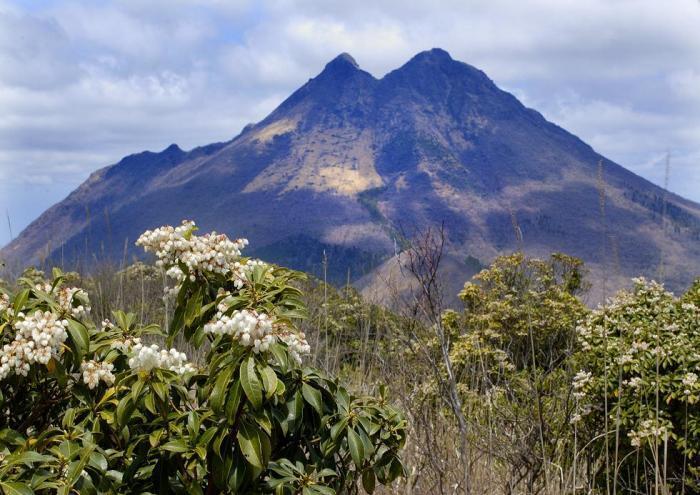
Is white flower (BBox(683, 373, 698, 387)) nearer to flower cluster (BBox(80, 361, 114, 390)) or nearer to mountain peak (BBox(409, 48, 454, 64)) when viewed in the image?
flower cluster (BBox(80, 361, 114, 390))

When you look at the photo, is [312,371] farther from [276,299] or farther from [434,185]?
[434,185]

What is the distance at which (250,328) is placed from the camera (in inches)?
93.7

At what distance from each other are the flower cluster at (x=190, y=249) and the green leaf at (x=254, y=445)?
0.61 meters

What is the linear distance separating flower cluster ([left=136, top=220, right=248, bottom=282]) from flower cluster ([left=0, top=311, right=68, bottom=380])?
0.42 m

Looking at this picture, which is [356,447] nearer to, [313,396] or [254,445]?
[313,396]

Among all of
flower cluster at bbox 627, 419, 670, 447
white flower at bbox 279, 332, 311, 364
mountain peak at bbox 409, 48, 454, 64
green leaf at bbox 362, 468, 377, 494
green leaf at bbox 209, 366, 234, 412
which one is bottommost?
flower cluster at bbox 627, 419, 670, 447

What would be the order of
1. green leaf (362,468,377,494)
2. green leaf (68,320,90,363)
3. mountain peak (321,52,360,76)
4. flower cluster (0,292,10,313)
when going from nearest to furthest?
green leaf (68,320,90,363) → flower cluster (0,292,10,313) → green leaf (362,468,377,494) → mountain peak (321,52,360,76)

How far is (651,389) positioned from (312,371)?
2.78 m

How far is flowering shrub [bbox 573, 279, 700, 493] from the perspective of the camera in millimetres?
4684

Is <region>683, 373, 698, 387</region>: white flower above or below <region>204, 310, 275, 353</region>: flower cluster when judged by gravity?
below

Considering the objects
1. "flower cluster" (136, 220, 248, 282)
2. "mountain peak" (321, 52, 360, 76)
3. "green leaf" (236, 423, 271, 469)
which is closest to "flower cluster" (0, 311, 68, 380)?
"flower cluster" (136, 220, 248, 282)

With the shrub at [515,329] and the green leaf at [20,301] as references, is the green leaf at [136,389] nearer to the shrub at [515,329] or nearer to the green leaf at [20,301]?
the green leaf at [20,301]

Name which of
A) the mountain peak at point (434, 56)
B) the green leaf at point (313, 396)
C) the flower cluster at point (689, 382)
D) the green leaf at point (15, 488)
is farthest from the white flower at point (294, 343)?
the mountain peak at point (434, 56)

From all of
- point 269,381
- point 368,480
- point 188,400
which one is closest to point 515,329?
point 368,480
